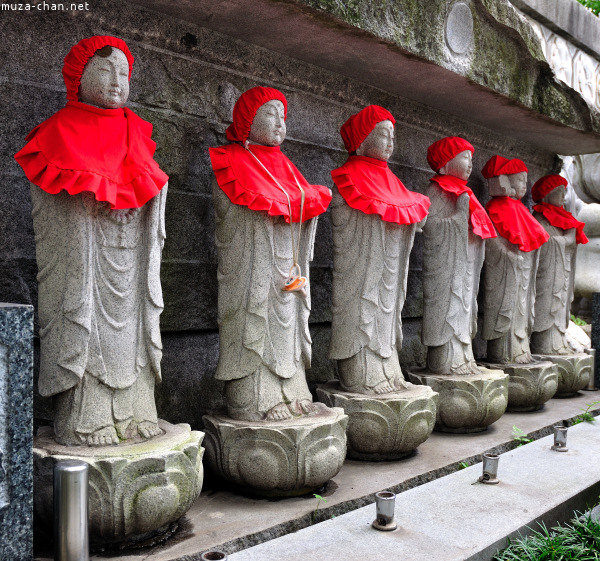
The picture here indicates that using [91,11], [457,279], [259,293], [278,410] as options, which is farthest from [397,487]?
[91,11]

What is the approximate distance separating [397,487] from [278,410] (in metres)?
0.96

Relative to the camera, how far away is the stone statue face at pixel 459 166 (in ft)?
18.1

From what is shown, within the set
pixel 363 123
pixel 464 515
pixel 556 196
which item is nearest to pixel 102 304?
pixel 464 515

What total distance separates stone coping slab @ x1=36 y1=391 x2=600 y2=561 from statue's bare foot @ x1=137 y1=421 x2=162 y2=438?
1.73 feet

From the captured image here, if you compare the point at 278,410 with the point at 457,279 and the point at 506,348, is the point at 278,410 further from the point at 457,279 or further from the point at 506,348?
the point at 506,348

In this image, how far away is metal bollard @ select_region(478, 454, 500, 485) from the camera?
3.98m

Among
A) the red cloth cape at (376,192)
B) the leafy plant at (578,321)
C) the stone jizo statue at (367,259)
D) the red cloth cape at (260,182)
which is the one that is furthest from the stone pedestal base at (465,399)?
the leafy plant at (578,321)

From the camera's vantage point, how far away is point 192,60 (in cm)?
441

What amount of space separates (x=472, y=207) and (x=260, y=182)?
2.40 metres

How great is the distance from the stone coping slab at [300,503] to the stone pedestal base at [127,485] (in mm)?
153

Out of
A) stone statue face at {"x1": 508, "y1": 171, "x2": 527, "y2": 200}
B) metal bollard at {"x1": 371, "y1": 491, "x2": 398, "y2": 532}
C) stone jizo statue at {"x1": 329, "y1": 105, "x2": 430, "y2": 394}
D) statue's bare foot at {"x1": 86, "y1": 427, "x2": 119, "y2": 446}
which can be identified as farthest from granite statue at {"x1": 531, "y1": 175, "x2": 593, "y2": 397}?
statue's bare foot at {"x1": 86, "y1": 427, "x2": 119, "y2": 446}

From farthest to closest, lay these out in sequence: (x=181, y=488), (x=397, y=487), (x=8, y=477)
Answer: (x=397, y=487)
(x=181, y=488)
(x=8, y=477)

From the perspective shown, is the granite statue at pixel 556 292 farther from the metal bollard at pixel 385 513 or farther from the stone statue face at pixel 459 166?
the metal bollard at pixel 385 513

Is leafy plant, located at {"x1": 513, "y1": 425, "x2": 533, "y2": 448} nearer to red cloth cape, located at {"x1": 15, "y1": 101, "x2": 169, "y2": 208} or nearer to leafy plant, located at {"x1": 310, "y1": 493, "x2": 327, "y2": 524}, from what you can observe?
leafy plant, located at {"x1": 310, "y1": 493, "x2": 327, "y2": 524}
